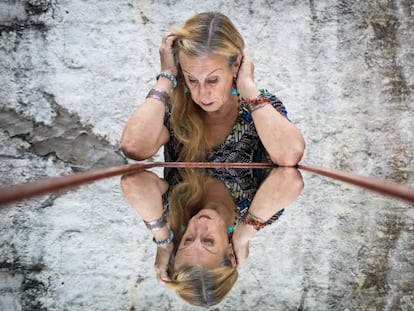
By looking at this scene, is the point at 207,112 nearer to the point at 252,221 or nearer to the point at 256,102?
the point at 256,102

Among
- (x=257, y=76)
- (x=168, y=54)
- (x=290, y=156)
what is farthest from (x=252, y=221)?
(x=257, y=76)

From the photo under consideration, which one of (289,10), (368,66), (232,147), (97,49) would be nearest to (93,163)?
(97,49)

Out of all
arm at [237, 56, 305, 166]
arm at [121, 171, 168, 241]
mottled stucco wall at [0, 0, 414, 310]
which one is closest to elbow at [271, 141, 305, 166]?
arm at [237, 56, 305, 166]

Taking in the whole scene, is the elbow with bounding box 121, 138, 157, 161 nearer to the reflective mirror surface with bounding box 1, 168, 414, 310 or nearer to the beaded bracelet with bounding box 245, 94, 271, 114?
the beaded bracelet with bounding box 245, 94, 271, 114

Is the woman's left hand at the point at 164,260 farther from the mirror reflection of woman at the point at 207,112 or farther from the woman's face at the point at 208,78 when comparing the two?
the woman's face at the point at 208,78

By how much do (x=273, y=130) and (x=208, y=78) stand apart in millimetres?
158

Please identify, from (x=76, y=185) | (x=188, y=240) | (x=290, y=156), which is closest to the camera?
(x=76, y=185)

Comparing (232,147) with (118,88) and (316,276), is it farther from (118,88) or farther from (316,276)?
(118,88)

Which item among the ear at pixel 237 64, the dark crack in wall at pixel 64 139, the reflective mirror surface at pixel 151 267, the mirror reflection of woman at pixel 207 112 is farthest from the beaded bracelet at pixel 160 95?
the dark crack in wall at pixel 64 139

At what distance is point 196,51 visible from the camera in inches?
36.0

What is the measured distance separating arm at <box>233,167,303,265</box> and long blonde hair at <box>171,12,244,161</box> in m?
0.17

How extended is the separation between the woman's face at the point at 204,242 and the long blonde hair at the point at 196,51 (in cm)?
18

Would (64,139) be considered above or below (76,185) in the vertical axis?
below

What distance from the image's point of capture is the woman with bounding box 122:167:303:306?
0.82m
